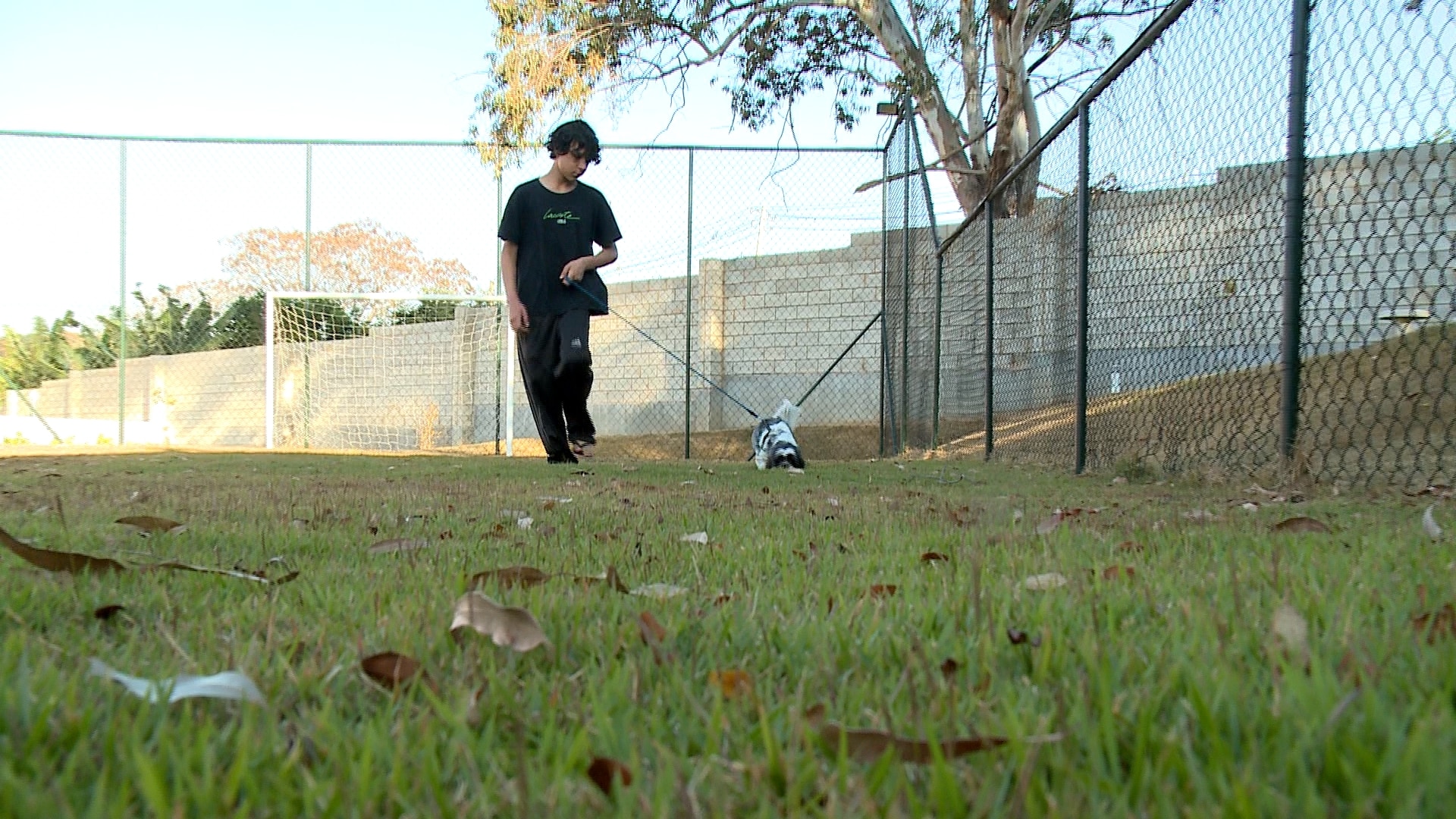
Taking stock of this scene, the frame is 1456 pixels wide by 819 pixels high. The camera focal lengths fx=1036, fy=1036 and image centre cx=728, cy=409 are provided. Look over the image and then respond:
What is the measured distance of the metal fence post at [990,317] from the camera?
7062 mm

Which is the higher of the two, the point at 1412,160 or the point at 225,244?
the point at 225,244

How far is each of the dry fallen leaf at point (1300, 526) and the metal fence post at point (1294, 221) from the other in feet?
4.57

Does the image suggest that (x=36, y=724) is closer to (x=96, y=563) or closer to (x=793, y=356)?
(x=96, y=563)

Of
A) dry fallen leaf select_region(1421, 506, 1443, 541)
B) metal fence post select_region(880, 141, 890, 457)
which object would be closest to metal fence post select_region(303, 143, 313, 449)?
metal fence post select_region(880, 141, 890, 457)


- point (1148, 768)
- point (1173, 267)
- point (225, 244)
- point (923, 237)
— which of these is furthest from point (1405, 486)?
point (225, 244)

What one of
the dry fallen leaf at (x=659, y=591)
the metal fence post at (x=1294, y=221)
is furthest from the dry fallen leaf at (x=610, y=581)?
the metal fence post at (x=1294, y=221)

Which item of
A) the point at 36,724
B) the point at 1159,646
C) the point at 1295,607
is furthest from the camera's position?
the point at 1295,607

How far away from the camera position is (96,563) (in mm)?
1692

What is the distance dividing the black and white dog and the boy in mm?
1249

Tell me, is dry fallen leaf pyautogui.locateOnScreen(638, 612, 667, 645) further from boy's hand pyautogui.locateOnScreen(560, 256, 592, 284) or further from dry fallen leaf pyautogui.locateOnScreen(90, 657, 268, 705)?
boy's hand pyautogui.locateOnScreen(560, 256, 592, 284)

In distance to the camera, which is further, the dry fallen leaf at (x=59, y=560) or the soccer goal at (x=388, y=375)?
the soccer goal at (x=388, y=375)

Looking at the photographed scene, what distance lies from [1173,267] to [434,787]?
4607 millimetres

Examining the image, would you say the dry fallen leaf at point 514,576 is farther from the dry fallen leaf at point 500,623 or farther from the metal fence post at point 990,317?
the metal fence post at point 990,317

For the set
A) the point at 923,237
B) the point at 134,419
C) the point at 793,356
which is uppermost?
the point at 923,237
